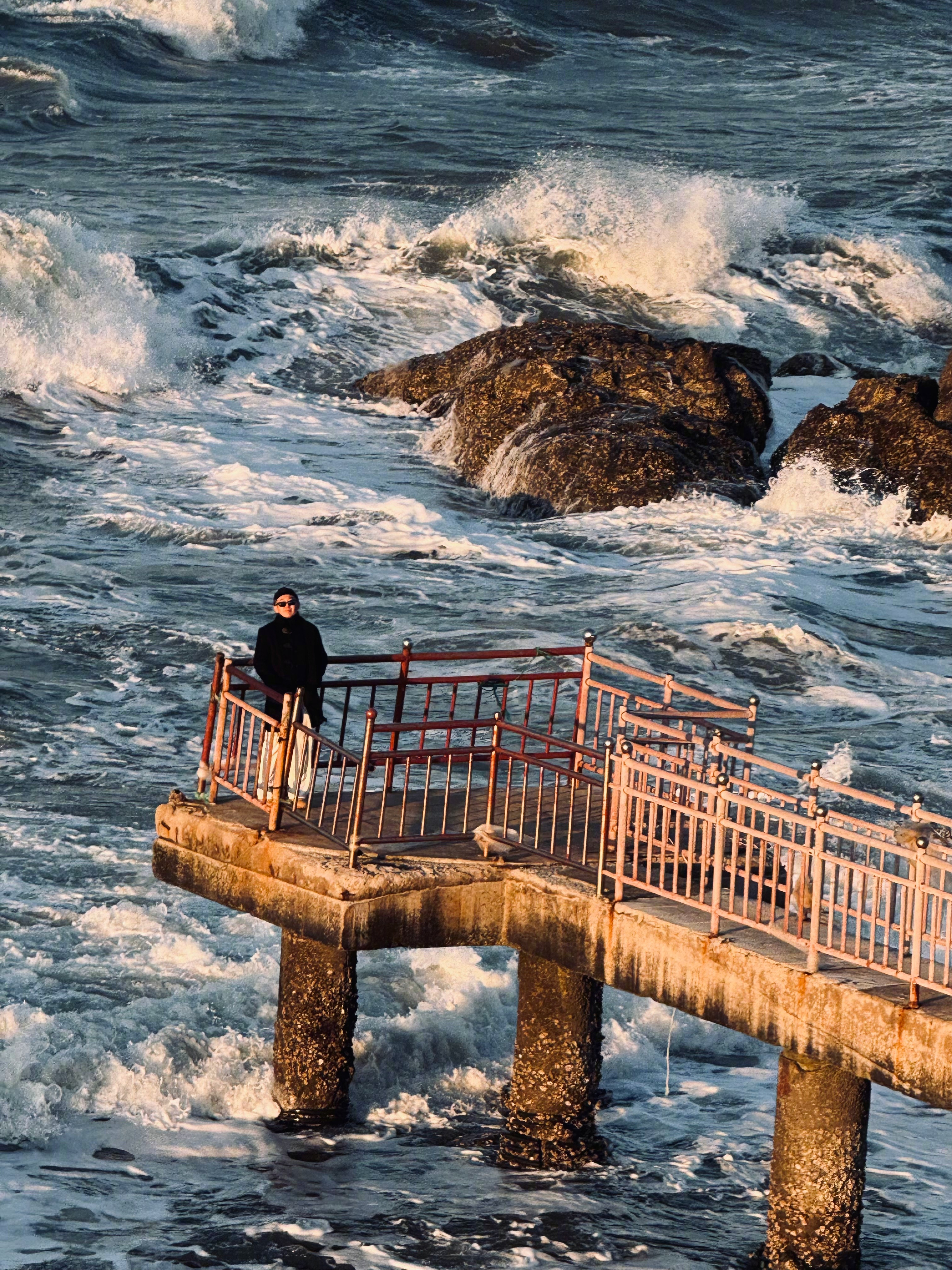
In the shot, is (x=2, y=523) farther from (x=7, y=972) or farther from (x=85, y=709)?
(x=7, y=972)

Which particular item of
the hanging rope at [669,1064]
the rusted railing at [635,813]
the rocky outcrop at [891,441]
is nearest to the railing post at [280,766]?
the rusted railing at [635,813]

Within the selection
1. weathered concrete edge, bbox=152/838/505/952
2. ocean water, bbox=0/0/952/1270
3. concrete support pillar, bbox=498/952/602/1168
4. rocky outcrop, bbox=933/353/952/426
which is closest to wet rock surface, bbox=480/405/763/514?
ocean water, bbox=0/0/952/1270

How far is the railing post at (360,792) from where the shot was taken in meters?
10.5

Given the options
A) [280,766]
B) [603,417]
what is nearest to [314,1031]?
[280,766]

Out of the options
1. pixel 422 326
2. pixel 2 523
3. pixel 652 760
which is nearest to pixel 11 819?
pixel 652 760

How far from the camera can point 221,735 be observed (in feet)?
36.9

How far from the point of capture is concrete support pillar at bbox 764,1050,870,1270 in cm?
976

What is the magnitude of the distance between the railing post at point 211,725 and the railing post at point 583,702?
6.80 feet

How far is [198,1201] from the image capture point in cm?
1067

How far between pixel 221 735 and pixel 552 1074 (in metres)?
2.57

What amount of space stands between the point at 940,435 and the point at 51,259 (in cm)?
1684

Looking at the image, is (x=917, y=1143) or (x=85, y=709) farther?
(x=85, y=709)

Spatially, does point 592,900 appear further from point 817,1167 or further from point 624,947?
point 817,1167

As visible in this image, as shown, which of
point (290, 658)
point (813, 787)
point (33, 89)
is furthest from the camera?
point (33, 89)
